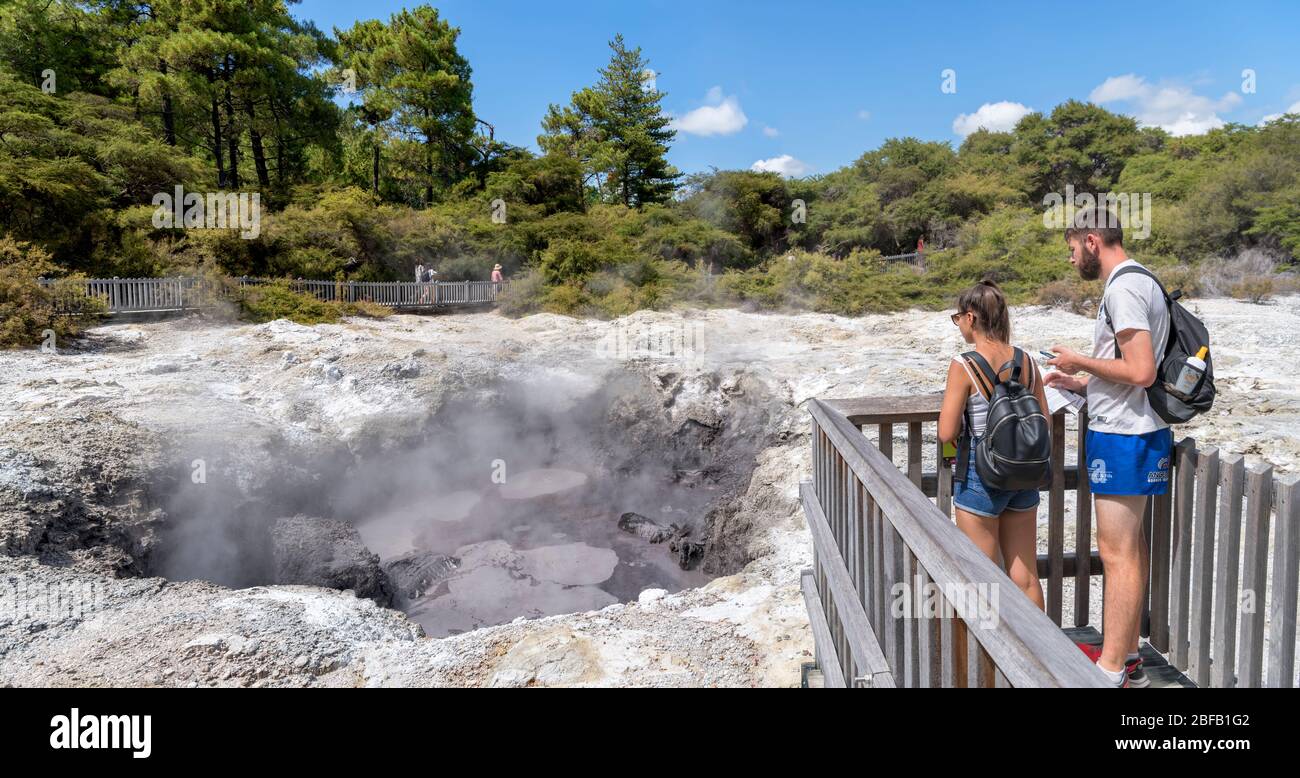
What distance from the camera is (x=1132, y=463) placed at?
95.6 inches

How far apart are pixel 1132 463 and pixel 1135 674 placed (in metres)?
0.78

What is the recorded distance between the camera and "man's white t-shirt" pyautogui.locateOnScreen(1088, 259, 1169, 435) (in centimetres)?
241

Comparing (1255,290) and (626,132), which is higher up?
(626,132)

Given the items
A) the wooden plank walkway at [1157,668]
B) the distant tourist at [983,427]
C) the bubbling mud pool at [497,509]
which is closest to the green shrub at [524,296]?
the bubbling mud pool at [497,509]

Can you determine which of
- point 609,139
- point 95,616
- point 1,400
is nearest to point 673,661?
point 95,616

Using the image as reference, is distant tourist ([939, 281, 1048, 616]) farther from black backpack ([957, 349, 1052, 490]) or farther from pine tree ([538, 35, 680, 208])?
pine tree ([538, 35, 680, 208])

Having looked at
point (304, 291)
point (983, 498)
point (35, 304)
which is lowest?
point (983, 498)

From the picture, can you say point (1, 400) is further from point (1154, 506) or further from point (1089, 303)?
point (1089, 303)

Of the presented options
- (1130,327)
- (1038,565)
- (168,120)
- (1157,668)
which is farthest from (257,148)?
(1157,668)

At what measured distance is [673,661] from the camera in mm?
4188

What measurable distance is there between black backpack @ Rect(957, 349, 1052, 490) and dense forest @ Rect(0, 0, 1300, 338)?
14766 millimetres

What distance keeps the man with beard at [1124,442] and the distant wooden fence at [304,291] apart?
1631cm

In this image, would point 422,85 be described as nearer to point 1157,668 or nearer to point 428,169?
point 428,169

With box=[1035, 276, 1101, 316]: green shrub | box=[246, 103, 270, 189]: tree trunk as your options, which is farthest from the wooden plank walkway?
box=[246, 103, 270, 189]: tree trunk
